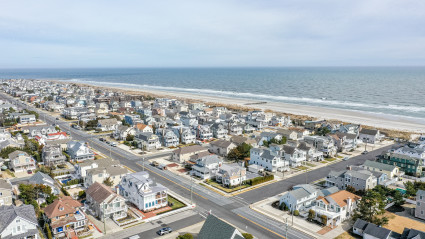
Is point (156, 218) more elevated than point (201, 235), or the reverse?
point (201, 235)

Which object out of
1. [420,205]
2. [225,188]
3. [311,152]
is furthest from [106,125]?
[420,205]

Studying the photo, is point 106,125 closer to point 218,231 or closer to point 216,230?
point 216,230

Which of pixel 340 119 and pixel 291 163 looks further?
pixel 340 119

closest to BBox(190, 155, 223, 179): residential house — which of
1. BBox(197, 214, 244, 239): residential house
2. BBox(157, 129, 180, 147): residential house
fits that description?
A: BBox(157, 129, 180, 147): residential house

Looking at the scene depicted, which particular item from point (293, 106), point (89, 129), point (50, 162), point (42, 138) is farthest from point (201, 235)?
point (293, 106)

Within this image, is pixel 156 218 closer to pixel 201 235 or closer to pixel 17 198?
pixel 201 235

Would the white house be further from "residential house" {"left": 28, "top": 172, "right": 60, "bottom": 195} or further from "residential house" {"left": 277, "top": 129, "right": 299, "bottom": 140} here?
"residential house" {"left": 277, "top": 129, "right": 299, "bottom": 140}

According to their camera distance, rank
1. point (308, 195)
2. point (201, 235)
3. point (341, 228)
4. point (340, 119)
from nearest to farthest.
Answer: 1. point (201, 235)
2. point (341, 228)
3. point (308, 195)
4. point (340, 119)
